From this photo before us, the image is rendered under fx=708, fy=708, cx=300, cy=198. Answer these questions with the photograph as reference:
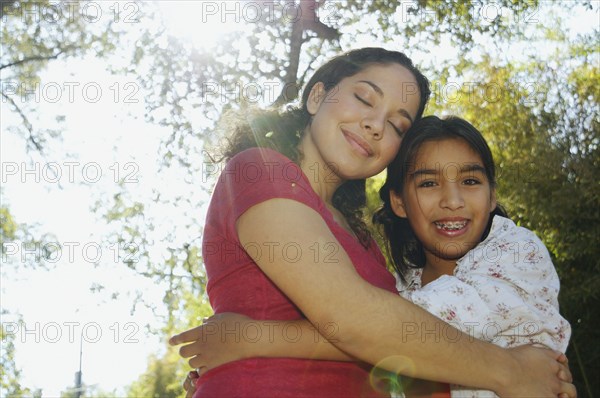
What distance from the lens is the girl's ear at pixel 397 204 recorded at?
3067 mm

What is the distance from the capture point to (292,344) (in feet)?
6.16

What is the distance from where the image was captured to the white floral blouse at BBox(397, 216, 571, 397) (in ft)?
7.31

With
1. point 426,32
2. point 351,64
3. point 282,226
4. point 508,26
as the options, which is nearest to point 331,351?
point 282,226

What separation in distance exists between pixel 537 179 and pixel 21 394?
941cm

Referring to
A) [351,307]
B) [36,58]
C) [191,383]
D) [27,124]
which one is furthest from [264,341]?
[27,124]

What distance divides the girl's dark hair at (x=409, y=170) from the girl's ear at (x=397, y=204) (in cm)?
2

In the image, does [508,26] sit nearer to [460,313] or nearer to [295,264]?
[460,313]

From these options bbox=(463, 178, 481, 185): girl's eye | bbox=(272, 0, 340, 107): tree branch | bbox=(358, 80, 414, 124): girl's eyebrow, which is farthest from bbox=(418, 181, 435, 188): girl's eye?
bbox=(272, 0, 340, 107): tree branch

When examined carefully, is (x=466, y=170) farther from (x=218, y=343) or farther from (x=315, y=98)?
(x=218, y=343)

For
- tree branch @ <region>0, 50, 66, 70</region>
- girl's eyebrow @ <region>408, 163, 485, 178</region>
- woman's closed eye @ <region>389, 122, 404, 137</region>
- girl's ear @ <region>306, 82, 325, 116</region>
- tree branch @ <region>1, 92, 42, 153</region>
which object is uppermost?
tree branch @ <region>0, 50, 66, 70</region>

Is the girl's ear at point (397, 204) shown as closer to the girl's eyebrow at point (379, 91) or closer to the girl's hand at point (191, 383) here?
the girl's eyebrow at point (379, 91)

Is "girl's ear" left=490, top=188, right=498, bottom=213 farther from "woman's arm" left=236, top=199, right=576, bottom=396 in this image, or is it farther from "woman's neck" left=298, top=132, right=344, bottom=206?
"woman's arm" left=236, top=199, right=576, bottom=396

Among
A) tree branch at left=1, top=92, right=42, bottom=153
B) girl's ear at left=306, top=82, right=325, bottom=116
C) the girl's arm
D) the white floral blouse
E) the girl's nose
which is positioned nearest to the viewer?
the girl's arm

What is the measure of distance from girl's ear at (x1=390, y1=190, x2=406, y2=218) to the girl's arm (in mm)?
1182
